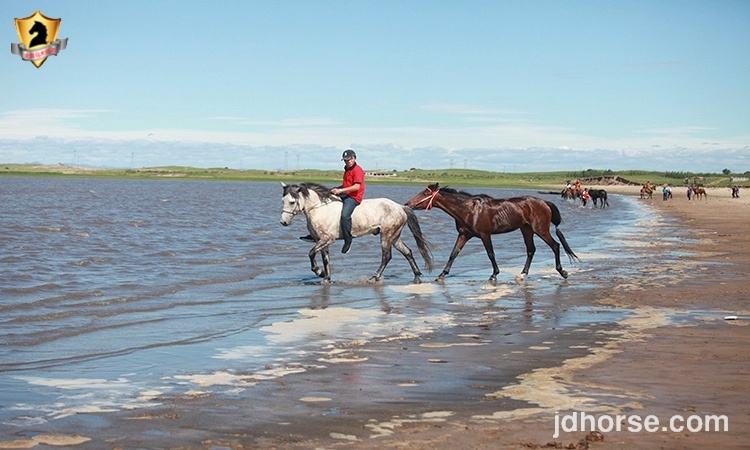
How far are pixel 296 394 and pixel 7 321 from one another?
658 cm

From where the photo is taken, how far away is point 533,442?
20.9ft

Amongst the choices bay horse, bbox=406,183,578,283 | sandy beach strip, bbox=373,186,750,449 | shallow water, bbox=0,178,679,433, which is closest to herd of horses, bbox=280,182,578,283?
bay horse, bbox=406,183,578,283

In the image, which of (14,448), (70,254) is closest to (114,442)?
(14,448)

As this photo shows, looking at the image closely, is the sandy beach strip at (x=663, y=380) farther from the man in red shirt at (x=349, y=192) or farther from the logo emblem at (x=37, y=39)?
the logo emblem at (x=37, y=39)

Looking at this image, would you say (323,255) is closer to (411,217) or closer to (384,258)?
(384,258)

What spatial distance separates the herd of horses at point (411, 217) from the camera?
55.9ft

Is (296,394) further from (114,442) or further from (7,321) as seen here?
(7,321)

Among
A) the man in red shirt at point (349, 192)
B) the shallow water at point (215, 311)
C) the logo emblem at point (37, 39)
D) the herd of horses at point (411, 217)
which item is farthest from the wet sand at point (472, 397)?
the logo emblem at point (37, 39)

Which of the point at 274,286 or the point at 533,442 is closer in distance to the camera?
the point at 533,442

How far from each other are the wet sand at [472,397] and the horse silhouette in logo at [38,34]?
18891mm

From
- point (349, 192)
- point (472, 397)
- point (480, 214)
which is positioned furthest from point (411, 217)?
point (472, 397)

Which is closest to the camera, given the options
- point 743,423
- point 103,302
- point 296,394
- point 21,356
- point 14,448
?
point 14,448

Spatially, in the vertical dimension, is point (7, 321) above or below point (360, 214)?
below

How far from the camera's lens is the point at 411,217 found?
1803 centimetres
